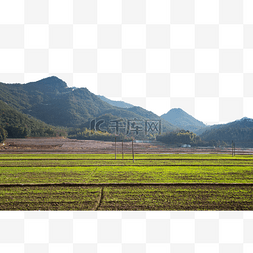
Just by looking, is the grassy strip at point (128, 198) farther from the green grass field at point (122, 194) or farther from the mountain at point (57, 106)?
the mountain at point (57, 106)

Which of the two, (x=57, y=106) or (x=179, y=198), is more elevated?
(x=57, y=106)

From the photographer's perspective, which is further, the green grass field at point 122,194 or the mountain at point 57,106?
the mountain at point 57,106

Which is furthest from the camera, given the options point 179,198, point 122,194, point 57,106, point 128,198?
point 57,106

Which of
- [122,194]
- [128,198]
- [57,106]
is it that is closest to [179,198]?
[128,198]

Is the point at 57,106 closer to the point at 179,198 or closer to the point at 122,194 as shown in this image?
the point at 122,194

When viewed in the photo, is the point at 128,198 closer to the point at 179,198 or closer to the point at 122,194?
the point at 122,194

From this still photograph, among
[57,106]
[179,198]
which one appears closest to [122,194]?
[179,198]

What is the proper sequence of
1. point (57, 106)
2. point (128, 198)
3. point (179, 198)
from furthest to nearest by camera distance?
point (57, 106) < point (179, 198) < point (128, 198)

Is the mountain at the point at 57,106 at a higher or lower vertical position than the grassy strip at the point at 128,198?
higher

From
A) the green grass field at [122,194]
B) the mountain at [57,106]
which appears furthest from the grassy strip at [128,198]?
the mountain at [57,106]

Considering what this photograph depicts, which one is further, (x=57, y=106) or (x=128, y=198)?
(x=57, y=106)

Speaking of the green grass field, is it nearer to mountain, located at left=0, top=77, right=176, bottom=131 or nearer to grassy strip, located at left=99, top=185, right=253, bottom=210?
grassy strip, located at left=99, top=185, right=253, bottom=210

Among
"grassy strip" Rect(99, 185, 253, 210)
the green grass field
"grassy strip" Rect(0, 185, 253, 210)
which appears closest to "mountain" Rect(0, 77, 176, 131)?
the green grass field

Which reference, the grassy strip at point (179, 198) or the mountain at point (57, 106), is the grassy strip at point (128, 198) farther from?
the mountain at point (57, 106)
